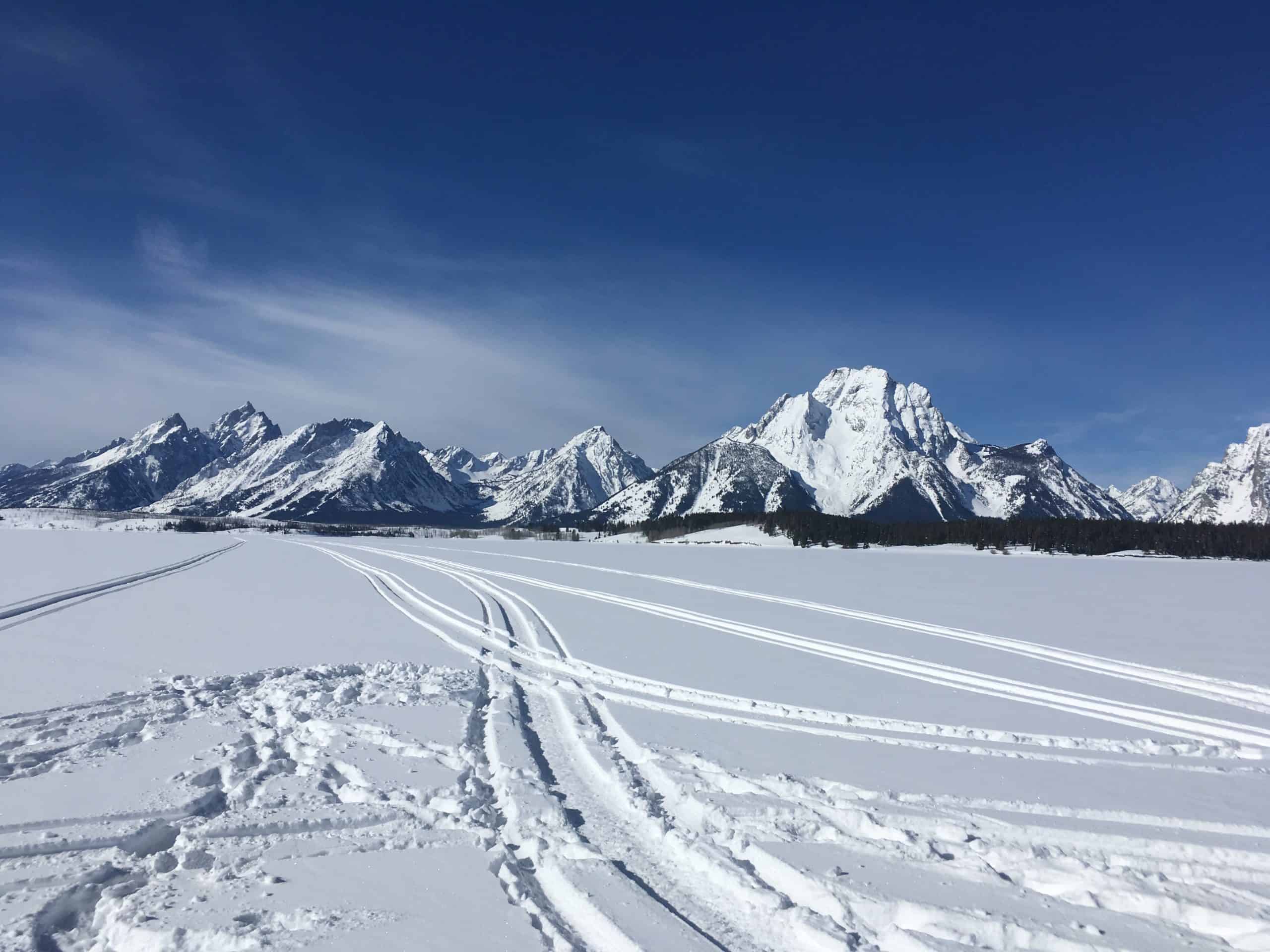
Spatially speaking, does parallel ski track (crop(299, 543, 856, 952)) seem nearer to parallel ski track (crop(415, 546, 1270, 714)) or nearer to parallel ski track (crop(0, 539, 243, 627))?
parallel ski track (crop(415, 546, 1270, 714))

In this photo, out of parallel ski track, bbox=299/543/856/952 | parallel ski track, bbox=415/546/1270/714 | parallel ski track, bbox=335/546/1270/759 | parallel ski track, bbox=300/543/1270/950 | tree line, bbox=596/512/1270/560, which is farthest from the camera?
tree line, bbox=596/512/1270/560

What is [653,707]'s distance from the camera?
9703 millimetres

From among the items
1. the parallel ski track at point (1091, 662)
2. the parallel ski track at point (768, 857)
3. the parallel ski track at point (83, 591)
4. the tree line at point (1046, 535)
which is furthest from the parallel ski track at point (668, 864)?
the tree line at point (1046, 535)

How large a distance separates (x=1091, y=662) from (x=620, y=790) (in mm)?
12783

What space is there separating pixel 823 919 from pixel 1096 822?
352 cm

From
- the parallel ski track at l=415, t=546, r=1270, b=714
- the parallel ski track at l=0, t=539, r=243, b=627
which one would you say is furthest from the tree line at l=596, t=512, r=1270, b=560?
the parallel ski track at l=0, t=539, r=243, b=627

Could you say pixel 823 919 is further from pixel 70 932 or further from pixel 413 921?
pixel 70 932

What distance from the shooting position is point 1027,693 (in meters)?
11.2

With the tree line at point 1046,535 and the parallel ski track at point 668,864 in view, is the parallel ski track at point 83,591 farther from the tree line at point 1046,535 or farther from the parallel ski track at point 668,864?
the tree line at point 1046,535

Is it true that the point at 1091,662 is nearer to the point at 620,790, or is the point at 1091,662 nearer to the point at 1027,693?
the point at 1027,693

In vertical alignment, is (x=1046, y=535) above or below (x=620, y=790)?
above

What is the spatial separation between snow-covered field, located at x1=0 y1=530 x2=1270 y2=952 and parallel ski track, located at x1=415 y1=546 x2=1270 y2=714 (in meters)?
0.13

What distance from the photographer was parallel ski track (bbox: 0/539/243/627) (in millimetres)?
17500

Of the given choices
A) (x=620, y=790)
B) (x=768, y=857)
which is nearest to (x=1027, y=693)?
(x=768, y=857)
